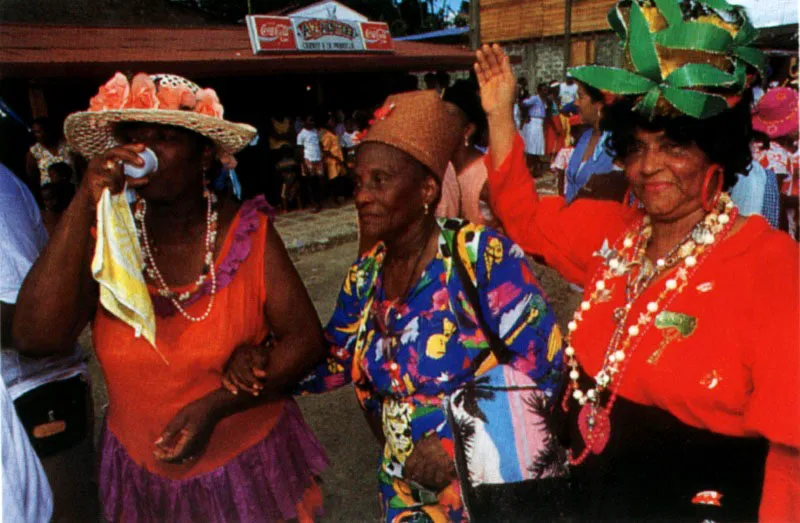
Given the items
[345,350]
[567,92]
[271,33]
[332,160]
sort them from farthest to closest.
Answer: [567,92] < [332,160] < [271,33] < [345,350]

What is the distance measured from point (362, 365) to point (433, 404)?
29cm

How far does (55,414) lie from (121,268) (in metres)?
0.69

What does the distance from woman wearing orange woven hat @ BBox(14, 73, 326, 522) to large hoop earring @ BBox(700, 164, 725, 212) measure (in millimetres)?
1241

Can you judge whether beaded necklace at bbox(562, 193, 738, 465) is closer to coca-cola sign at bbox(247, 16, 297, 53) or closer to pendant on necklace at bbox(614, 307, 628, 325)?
pendant on necklace at bbox(614, 307, 628, 325)

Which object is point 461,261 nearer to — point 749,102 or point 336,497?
point 749,102

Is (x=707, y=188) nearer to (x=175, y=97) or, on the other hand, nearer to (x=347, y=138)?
(x=175, y=97)

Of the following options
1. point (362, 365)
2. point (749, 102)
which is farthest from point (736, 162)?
point (362, 365)

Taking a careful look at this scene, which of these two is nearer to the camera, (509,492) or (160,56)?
(509,492)

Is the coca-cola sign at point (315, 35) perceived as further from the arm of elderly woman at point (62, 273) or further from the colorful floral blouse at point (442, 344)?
the colorful floral blouse at point (442, 344)

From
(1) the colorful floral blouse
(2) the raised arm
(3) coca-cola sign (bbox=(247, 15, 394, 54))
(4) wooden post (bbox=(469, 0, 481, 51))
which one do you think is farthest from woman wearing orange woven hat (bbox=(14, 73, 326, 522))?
(4) wooden post (bbox=(469, 0, 481, 51))

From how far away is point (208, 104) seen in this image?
6.35 ft

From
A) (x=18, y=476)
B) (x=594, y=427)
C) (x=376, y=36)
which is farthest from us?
(x=376, y=36)

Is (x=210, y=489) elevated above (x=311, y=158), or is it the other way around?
(x=210, y=489)

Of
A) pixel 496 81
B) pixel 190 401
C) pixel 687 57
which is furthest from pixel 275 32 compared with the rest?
pixel 687 57
